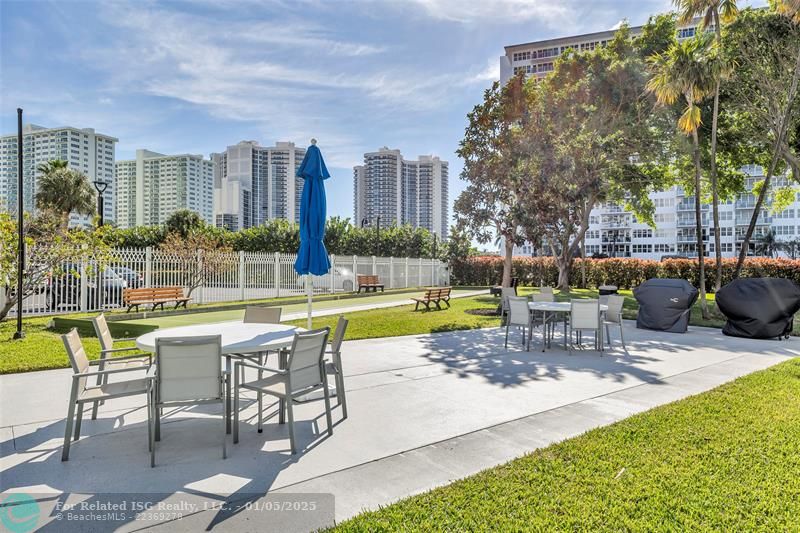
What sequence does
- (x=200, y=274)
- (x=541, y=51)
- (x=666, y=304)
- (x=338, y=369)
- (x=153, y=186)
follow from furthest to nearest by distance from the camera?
(x=541, y=51) → (x=153, y=186) → (x=200, y=274) → (x=666, y=304) → (x=338, y=369)

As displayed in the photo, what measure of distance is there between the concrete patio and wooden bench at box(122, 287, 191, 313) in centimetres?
744

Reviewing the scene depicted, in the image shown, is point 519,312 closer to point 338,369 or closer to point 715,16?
point 338,369

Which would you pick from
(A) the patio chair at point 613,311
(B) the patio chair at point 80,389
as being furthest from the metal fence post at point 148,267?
(A) the patio chair at point 613,311

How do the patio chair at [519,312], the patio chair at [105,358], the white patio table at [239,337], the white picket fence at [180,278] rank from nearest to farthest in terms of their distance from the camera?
the white patio table at [239,337], the patio chair at [105,358], the patio chair at [519,312], the white picket fence at [180,278]

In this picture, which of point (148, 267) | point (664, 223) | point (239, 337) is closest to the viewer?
point (239, 337)

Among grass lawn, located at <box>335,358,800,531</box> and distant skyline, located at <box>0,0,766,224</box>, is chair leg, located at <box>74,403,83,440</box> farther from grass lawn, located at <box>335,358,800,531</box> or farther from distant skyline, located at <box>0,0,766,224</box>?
distant skyline, located at <box>0,0,766,224</box>

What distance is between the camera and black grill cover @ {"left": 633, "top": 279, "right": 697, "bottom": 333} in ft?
37.3

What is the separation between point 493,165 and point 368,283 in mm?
10703

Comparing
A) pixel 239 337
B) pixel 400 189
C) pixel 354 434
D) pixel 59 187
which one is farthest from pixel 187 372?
pixel 400 189

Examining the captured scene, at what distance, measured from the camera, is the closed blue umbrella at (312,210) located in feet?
23.8

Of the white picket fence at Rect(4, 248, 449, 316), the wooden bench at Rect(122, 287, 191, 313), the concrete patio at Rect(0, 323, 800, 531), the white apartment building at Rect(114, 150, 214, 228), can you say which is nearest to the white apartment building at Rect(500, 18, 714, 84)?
the white apartment building at Rect(114, 150, 214, 228)

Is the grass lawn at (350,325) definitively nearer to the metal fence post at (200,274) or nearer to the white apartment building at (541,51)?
the metal fence post at (200,274)

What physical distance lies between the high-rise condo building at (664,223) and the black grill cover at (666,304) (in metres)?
64.4

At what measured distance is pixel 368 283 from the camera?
24.6 metres
